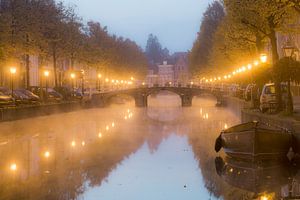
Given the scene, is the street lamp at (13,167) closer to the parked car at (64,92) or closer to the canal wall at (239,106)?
the canal wall at (239,106)

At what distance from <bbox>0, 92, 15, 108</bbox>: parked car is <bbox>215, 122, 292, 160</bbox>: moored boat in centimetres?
2816

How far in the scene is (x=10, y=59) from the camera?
46812 millimetres

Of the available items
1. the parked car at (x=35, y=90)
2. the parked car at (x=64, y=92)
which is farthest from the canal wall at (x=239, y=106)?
the parked car at (x=35, y=90)

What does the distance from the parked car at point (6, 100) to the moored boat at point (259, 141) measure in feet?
92.4

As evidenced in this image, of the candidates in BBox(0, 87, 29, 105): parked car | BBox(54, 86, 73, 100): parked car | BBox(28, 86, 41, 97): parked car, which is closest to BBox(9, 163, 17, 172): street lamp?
BBox(0, 87, 29, 105): parked car

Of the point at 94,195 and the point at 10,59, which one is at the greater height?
the point at 10,59

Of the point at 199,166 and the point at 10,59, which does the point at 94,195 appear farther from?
the point at 10,59

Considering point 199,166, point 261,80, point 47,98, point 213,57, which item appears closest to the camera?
point 199,166

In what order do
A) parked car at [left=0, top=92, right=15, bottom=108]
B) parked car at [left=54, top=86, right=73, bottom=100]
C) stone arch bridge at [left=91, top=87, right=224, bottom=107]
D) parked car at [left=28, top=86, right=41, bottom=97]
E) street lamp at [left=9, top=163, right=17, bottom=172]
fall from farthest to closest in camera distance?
stone arch bridge at [left=91, top=87, right=224, bottom=107] < parked car at [left=54, top=86, right=73, bottom=100] < parked car at [left=28, top=86, right=41, bottom=97] < parked car at [left=0, top=92, right=15, bottom=108] < street lamp at [left=9, top=163, right=17, bottom=172]

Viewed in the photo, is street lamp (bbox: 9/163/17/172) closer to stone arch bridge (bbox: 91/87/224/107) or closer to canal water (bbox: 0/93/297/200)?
canal water (bbox: 0/93/297/200)

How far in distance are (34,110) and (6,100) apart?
3.07 metres

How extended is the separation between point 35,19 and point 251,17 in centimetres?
2447

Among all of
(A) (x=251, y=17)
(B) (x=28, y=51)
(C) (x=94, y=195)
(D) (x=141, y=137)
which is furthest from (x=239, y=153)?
(B) (x=28, y=51)

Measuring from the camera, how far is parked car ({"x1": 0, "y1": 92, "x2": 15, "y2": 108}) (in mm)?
43653
